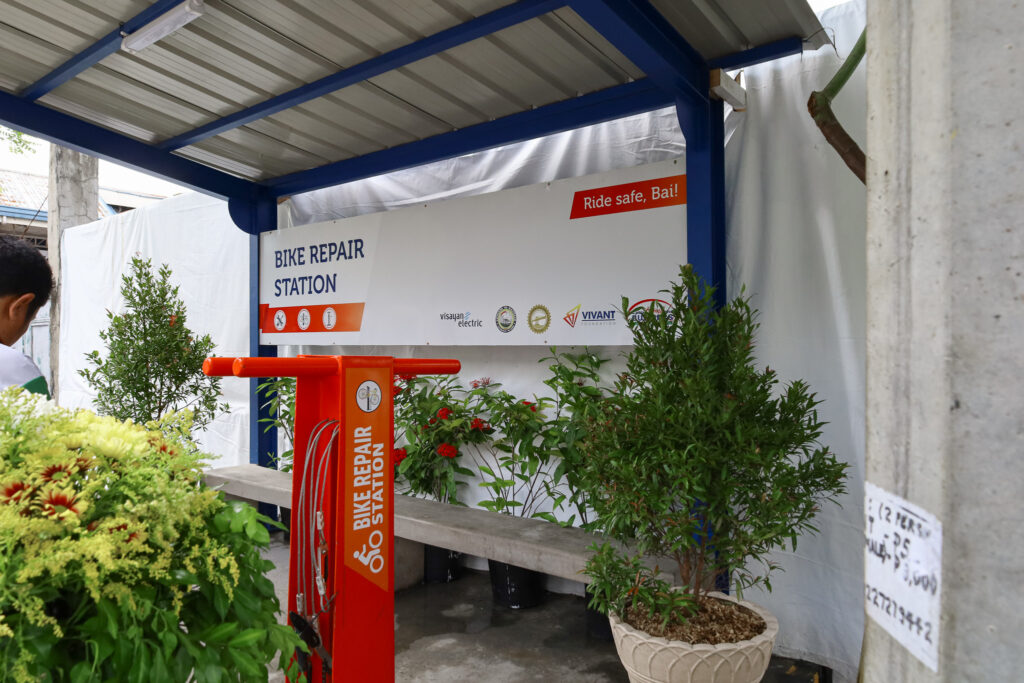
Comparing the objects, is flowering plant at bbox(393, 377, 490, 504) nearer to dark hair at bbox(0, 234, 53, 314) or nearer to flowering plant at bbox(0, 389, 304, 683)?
dark hair at bbox(0, 234, 53, 314)

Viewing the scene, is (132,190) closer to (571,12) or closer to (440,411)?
(440,411)

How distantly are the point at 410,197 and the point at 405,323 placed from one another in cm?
105

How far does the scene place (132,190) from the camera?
11.1 metres

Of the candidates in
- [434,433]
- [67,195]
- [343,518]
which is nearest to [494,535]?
[434,433]

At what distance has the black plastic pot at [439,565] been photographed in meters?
4.39

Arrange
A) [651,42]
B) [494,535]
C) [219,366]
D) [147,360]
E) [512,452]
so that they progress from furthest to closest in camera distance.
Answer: [147,360] < [512,452] < [494,535] < [651,42] < [219,366]

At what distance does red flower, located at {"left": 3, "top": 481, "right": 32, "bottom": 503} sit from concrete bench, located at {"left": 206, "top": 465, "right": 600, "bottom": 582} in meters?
1.95

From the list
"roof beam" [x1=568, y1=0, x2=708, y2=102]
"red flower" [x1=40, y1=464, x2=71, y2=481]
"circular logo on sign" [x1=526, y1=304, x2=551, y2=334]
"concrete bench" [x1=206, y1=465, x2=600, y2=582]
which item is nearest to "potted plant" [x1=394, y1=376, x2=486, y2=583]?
"concrete bench" [x1=206, y1=465, x2=600, y2=582]

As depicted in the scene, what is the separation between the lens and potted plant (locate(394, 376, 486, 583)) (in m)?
4.25

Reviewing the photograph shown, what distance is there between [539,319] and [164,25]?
227 cm

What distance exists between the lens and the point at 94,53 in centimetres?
345

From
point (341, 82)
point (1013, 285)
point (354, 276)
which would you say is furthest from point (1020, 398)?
point (354, 276)

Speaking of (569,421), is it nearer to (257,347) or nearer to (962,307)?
(257,347)

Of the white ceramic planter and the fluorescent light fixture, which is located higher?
the fluorescent light fixture
